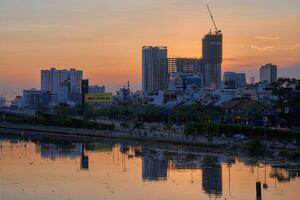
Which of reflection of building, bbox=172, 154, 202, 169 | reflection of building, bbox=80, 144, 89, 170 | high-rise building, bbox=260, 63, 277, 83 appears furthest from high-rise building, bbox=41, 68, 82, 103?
reflection of building, bbox=172, 154, 202, 169

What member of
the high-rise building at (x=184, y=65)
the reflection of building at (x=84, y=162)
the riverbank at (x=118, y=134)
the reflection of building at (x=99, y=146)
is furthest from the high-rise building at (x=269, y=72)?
the reflection of building at (x=84, y=162)

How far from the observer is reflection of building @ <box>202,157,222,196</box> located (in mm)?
24750

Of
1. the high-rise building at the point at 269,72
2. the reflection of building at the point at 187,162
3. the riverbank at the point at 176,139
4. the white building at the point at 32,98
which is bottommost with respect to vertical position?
the reflection of building at the point at 187,162

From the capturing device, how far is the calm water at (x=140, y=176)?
23766 mm

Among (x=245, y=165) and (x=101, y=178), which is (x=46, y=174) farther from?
(x=245, y=165)

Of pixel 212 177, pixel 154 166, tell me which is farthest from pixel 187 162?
pixel 212 177

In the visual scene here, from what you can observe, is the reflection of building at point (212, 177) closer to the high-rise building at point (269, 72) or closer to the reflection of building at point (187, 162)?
the reflection of building at point (187, 162)

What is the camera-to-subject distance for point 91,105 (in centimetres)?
10731

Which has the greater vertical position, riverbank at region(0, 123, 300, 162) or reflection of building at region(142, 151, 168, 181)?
riverbank at region(0, 123, 300, 162)

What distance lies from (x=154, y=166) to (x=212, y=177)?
5.08 m

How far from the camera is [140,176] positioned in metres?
28.7

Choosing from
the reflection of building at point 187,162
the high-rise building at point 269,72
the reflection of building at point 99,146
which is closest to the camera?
the reflection of building at point 187,162

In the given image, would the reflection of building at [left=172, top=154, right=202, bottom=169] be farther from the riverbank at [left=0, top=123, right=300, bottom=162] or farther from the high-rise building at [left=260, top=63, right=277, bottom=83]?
the high-rise building at [left=260, top=63, right=277, bottom=83]

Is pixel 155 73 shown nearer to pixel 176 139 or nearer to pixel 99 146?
pixel 99 146
